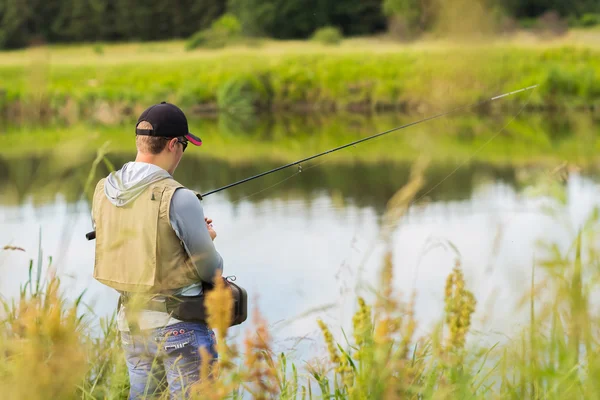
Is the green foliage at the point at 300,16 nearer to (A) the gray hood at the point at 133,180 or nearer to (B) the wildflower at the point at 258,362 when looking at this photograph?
(A) the gray hood at the point at 133,180

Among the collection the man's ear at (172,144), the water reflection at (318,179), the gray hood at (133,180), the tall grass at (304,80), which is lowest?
the water reflection at (318,179)

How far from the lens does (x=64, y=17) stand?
31703 millimetres

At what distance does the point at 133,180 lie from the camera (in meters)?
2.35

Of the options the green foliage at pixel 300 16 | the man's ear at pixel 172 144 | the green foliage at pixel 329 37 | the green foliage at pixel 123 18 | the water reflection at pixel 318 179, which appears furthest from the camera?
the green foliage at pixel 300 16

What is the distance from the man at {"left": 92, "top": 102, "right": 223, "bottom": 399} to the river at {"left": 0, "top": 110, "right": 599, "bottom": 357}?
0.31ft

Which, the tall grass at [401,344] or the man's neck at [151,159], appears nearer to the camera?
the tall grass at [401,344]

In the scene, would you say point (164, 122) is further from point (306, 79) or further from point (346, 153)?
point (306, 79)

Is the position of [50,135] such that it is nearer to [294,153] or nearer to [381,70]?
[294,153]

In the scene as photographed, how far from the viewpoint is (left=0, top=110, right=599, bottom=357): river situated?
7.28 feet

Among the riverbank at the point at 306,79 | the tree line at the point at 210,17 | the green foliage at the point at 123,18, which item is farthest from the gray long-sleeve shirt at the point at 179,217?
the tree line at the point at 210,17

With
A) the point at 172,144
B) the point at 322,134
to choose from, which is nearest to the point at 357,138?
the point at 322,134

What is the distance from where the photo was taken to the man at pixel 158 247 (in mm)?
2305

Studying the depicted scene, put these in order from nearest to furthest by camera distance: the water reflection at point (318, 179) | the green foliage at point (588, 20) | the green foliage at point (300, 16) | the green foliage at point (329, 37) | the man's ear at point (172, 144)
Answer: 1. the man's ear at point (172, 144)
2. the water reflection at point (318, 179)
3. the green foliage at point (588, 20)
4. the green foliage at point (329, 37)
5. the green foliage at point (300, 16)

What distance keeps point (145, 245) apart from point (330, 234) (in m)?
5.72
